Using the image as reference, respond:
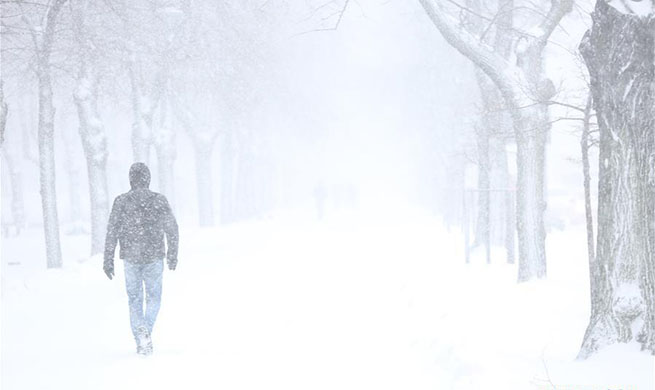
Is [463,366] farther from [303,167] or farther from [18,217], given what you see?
[303,167]

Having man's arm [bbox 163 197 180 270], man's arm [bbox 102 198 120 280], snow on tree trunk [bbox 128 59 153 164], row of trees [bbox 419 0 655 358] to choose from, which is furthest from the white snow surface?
snow on tree trunk [bbox 128 59 153 164]

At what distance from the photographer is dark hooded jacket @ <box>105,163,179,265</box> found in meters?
6.37

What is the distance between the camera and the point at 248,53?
22.1 metres

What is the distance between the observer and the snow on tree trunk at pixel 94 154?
1510 centimetres

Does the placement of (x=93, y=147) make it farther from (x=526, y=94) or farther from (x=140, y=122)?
(x=526, y=94)

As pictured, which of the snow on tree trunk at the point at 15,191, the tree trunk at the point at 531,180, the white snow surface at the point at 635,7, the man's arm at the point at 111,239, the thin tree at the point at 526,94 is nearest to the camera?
the white snow surface at the point at 635,7

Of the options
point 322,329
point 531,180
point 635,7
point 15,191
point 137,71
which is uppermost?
point 137,71

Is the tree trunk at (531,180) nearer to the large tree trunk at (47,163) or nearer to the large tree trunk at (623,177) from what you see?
the large tree trunk at (623,177)

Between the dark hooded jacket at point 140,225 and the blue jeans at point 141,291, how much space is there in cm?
10

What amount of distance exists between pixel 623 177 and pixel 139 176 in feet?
16.2

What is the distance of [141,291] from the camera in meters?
6.50

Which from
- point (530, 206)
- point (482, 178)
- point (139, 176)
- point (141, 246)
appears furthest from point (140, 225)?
point (482, 178)

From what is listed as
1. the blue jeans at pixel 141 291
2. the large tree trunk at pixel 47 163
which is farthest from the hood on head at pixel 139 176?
the large tree trunk at pixel 47 163

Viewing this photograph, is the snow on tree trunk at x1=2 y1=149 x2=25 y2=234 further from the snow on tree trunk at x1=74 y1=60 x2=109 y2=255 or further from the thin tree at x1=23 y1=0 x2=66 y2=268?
the thin tree at x1=23 y1=0 x2=66 y2=268
